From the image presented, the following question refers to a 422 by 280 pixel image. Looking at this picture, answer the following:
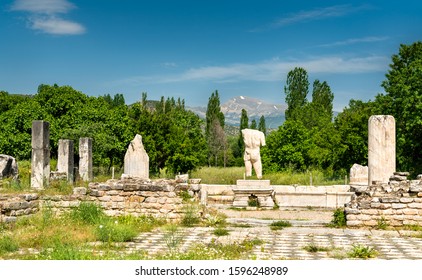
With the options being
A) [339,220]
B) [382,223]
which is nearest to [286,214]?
[339,220]

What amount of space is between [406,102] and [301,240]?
17.8 metres

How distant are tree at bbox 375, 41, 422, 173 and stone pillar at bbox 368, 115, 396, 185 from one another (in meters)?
11.3

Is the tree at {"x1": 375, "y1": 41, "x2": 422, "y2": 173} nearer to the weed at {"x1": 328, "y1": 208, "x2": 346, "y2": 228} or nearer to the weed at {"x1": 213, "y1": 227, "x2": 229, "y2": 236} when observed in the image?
the weed at {"x1": 328, "y1": 208, "x2": 346, "y2": 228}

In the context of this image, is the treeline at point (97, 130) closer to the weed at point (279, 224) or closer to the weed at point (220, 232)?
the weed at point (279, 224)

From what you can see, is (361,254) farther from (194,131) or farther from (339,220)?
(194,131)

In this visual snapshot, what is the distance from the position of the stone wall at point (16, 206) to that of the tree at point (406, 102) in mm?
18614

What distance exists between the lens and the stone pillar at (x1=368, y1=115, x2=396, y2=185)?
1430 centimetres

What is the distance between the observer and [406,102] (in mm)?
25672

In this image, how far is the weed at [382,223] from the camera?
11.6 m

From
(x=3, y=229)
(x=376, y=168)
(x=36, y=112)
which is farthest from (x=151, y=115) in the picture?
(x=3, y=229)

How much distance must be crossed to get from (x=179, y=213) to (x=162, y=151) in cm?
2370

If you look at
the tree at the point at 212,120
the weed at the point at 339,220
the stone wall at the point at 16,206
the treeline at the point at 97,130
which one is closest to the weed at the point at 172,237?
the stone wall at the point at 16,206

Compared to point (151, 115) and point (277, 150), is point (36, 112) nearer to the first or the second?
point (151, 115)

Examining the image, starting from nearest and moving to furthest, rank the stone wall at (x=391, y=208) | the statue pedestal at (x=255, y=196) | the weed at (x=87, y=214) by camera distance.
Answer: the weed at (x=87, y=214) → the stone wall at (x=391, y=208) → the statue pedestal at (x=255, y=196)
